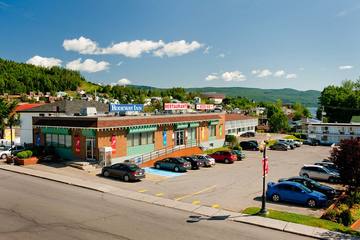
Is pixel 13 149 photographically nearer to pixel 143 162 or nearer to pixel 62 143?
pixel 62 143

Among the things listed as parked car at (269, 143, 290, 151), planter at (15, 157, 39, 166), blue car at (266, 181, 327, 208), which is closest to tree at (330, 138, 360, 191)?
blue car at (266, 181, 327, 208)

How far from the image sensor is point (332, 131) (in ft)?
254

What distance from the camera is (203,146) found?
57.2m

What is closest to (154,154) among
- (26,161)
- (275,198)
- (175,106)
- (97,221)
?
(175,106)

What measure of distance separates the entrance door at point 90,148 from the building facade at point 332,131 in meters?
54.4

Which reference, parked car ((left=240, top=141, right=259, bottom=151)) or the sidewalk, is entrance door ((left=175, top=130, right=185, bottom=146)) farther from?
the sidewalk

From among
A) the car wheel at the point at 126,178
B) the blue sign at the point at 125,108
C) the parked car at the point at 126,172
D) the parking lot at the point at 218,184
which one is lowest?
the parking lot at the point at 218,184

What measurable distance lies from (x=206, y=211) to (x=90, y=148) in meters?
19.3

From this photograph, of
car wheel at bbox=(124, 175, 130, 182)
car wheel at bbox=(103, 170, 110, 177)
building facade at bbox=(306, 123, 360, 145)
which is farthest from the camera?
building facade at bbox=(306, 123, 360, 145)

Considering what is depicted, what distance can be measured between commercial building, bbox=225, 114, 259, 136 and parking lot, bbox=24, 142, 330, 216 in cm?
3348

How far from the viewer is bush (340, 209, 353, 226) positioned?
75.5 feet

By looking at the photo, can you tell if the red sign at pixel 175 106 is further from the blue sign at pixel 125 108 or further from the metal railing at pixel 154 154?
the blue sign at pixel 125 108

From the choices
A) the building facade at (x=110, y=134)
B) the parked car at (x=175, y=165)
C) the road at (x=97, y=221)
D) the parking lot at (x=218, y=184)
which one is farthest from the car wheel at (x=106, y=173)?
the parked car at (x=175, y=165)

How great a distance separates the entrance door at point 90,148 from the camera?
3875 cm
